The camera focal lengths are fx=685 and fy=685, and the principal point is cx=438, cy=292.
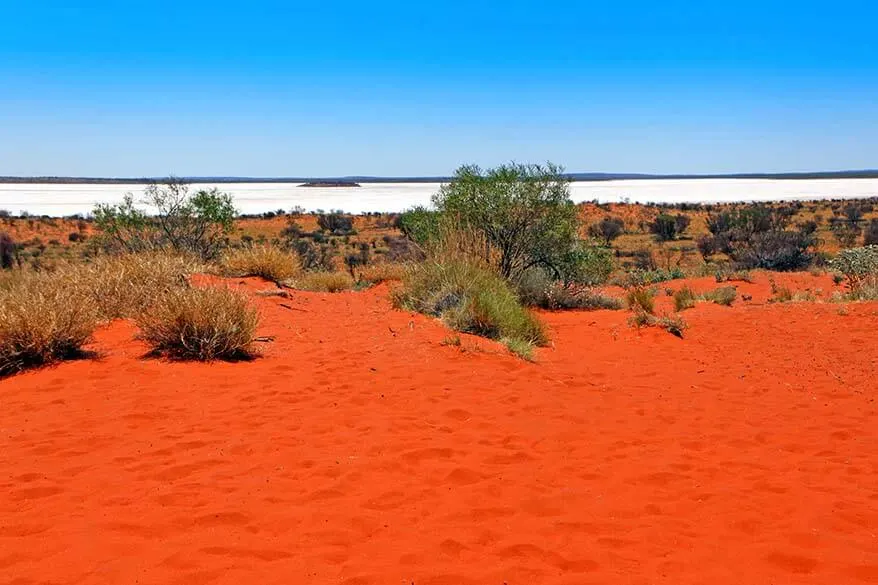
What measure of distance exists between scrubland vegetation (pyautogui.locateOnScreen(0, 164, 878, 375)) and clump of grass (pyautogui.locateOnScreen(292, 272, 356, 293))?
0.14 ft

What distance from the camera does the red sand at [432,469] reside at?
3.56 metres

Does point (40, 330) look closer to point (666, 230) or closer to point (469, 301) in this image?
point (469, 301)

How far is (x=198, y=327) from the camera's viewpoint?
7574mm

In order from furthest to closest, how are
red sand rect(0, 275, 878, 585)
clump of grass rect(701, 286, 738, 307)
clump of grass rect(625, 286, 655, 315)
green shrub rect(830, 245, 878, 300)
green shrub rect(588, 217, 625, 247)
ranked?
1. green shrub rect(588, 217, 625, 247)
2. clump of grass rect(701, 286, 738, 307)
3. green shrub rect(830, 245, 878, 300)
4. clump of grass rect(625, 286, 655, 315)
5. red sand rect(0, 275, 878, 585)

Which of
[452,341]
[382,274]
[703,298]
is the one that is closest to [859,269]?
[703,298]

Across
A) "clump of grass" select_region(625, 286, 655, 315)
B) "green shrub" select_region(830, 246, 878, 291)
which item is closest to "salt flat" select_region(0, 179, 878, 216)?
"green shrub" select_region(830, 246, 878, 291)

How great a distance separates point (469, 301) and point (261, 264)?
5665 mm

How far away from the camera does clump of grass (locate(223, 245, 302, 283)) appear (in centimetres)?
1406

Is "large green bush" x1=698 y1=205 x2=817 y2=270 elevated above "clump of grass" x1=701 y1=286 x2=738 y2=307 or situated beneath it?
elevated above

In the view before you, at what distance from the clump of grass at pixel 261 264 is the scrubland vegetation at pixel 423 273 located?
0.03 metres

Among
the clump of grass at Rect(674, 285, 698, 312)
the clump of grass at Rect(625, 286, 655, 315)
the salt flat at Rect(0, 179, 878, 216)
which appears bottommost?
the clump of grass at Rect(674, 285, 698, 312)

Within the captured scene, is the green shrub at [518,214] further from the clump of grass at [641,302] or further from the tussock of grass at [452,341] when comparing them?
the tussock of grass at [452,341]

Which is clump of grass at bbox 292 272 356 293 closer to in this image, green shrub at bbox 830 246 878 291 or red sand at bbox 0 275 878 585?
red sand at bbox 0 275 878 585

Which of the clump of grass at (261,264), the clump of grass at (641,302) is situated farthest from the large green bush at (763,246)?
the clump of grass at (261,264)
